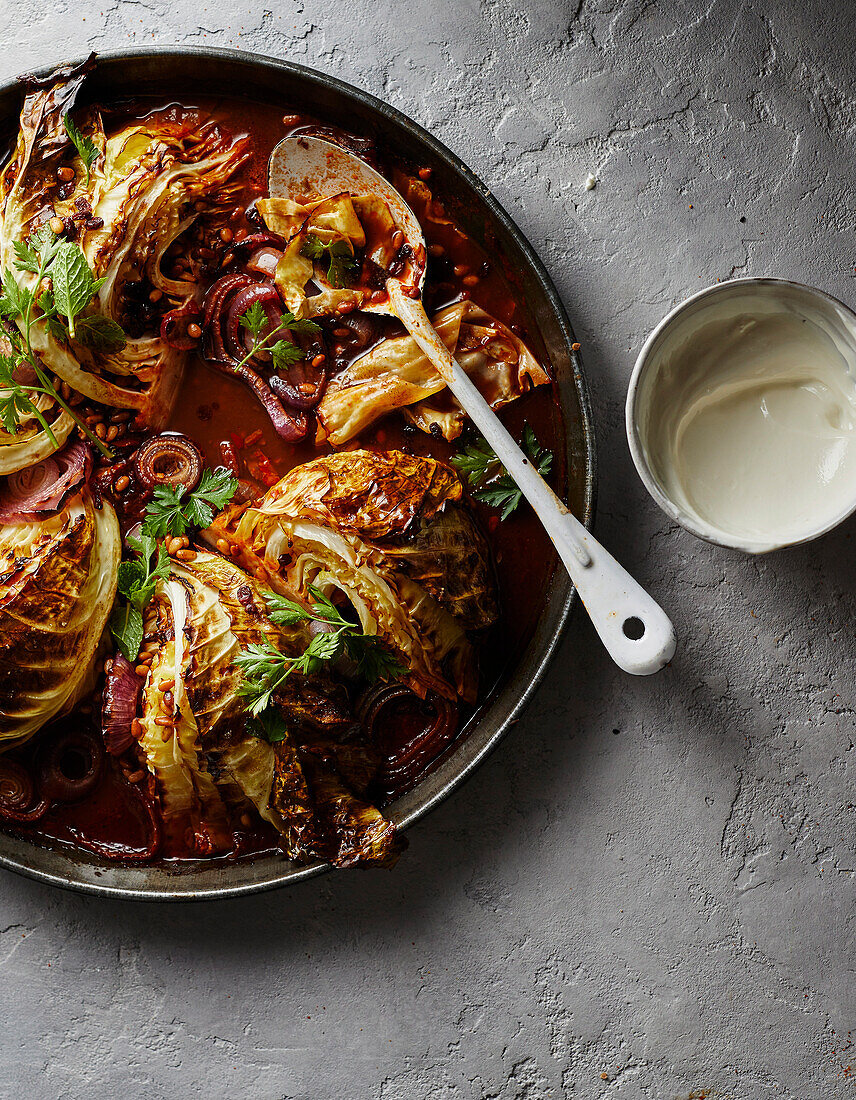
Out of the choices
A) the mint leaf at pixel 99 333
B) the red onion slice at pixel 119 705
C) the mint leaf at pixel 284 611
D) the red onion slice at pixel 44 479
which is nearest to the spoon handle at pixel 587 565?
the mint leaf at pixel 284 611

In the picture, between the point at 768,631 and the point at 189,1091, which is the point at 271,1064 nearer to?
the point at 189,1091

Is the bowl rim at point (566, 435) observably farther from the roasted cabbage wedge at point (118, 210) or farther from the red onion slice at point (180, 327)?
the red onion slice at point (180, 327)

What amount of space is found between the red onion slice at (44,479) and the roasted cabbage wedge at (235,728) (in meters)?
0.61

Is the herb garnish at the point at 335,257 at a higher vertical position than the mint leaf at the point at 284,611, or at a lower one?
higher

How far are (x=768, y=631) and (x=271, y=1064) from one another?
9.67ft

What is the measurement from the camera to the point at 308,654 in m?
3.28

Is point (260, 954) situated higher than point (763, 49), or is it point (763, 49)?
point (763, 49)

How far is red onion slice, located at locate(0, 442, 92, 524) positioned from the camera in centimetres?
362

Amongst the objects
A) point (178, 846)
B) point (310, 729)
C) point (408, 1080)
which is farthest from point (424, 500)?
point (408, 1080)

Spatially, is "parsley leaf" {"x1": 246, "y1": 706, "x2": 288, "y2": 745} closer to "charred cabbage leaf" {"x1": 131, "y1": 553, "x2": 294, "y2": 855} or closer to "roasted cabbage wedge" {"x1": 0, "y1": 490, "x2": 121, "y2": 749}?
"charred cabbage leaf" {"x1": 131, "y1": 553, "x2": 294, "y2": 855}

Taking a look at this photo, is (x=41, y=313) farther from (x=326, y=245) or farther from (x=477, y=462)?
(x=477, y=462)

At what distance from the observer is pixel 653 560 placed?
3762 mm

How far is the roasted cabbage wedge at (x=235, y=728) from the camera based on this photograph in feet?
11.1

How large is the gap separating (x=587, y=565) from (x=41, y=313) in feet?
8.09
